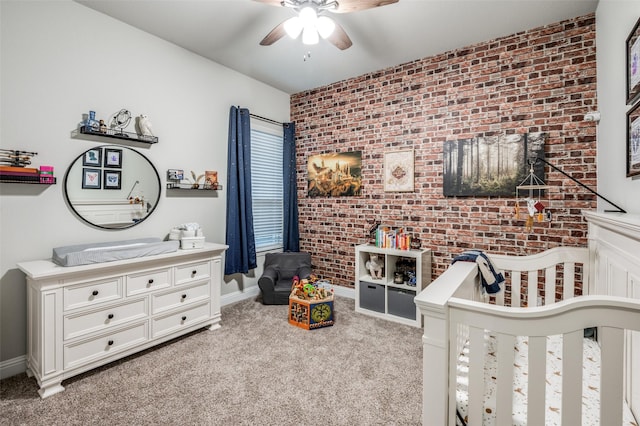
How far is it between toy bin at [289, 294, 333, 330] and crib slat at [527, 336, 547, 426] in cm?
207

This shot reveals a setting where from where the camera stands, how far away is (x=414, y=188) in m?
3.42

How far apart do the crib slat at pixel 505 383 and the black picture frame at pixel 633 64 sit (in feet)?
4.81

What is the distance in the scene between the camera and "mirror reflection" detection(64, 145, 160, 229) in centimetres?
246

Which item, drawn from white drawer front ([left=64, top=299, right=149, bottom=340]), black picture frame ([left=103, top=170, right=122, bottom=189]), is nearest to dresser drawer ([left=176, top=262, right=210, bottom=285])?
white drawer front ([left=64, top=299, right=149, bottom=340])

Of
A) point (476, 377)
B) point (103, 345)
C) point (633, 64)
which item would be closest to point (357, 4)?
point (633, 64)

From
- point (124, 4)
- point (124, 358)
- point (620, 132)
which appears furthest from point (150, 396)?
point (620, 132)

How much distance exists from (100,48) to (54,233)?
160 centimetres

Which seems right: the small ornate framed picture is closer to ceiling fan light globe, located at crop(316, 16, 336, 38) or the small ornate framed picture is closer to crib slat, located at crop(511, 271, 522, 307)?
crib slat, located at crop(511, 271, 522, 307)

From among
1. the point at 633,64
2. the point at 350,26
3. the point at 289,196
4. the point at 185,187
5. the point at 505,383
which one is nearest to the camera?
the point at 505,383

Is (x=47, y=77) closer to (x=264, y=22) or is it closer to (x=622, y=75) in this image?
(x=264, y=22)

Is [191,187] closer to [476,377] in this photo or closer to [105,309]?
[105,309]

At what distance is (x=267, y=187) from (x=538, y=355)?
3.56 meters

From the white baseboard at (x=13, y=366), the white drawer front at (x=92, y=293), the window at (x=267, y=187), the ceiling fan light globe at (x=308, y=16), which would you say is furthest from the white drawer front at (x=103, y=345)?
the ceiling fan light globe at (x=308, y=16)

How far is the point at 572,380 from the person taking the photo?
97 centimetres
